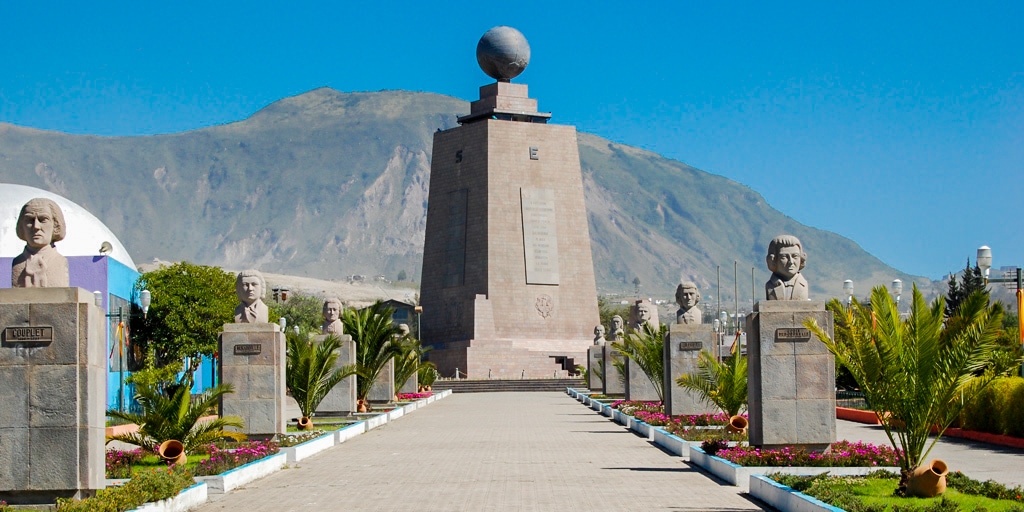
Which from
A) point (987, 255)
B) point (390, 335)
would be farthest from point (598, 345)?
point (987, 255)

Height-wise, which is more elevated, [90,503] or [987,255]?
[987,255]

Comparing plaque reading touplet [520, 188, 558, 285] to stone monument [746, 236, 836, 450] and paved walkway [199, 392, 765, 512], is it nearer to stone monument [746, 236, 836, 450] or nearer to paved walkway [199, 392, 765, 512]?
paved walkway [199, 392, 765, 512]

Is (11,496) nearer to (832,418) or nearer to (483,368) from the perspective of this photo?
(832,418)

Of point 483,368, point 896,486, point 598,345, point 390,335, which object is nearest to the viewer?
point 896,486

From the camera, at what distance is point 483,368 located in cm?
4878

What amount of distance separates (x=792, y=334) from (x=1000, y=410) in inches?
232

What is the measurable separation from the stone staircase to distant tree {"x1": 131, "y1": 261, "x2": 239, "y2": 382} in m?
9.82

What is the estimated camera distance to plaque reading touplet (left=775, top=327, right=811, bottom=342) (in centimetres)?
1269

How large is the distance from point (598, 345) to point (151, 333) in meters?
13.1

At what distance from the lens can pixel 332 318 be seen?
902 inches

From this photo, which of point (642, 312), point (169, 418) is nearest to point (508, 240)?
point (642, 312)

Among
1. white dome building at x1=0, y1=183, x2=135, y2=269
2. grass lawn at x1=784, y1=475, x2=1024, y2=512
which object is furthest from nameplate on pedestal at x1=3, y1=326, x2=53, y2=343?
white dome building at x1=0, y1=183, x2=135, y2=269

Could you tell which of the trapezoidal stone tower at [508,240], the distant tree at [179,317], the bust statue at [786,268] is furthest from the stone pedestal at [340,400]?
the trapezoidal stone tower at [508,240]

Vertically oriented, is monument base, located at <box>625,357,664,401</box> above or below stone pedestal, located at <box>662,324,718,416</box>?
below
